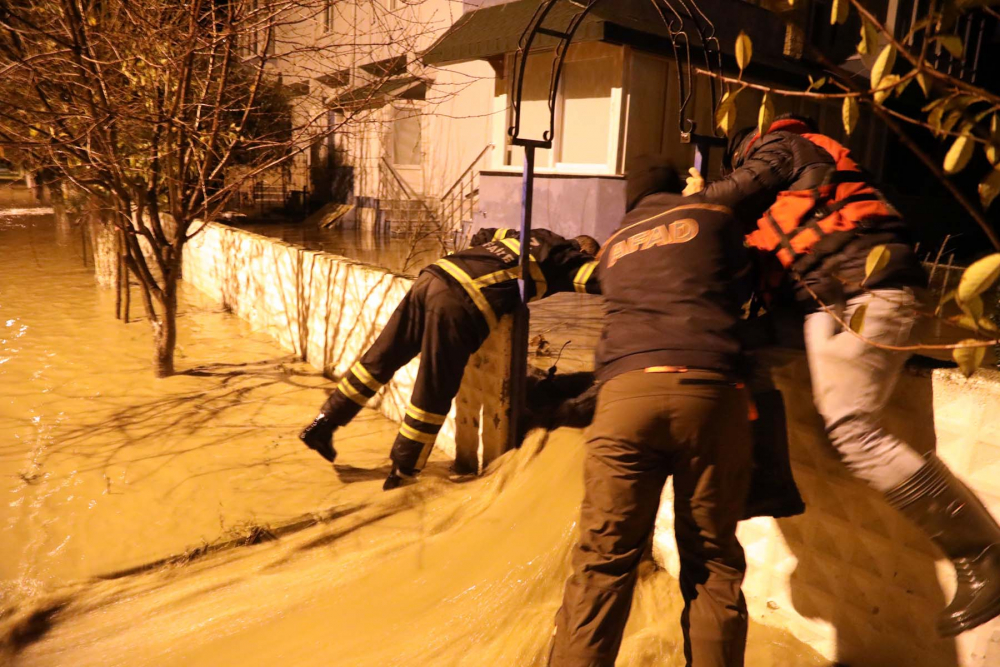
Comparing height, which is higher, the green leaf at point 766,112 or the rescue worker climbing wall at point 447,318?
the green leaf at point 766,112

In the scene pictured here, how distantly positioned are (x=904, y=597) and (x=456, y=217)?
13.0 metres

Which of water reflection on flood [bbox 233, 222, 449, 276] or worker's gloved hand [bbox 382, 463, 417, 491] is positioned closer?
worker's gloved hand [bbox 382, 463, 417, 491]

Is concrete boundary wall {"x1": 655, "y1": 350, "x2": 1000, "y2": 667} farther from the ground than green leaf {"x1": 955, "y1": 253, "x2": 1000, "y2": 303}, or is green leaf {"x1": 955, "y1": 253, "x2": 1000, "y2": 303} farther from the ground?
green leaf {"x1": 955, "y1": 253, "x2": 1000, "y2": 303}

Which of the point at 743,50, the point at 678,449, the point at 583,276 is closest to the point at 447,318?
the point at 583,276

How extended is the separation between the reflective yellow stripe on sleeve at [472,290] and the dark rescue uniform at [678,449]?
5.43 feet

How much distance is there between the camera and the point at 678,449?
2.47 metres

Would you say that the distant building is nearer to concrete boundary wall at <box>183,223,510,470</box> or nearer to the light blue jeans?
concrete boundary wall at <box>183,223,510,470</box>

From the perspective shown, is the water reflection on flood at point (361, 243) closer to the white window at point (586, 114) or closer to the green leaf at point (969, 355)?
the white window at point (586, 114)

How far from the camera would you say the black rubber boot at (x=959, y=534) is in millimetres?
2320

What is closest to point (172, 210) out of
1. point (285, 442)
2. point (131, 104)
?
point (131, 104)

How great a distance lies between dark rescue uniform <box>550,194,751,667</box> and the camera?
2451 mm

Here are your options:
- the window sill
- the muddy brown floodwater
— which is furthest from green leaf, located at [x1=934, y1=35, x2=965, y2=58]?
the window sill

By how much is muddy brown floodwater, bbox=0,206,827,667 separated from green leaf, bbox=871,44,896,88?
7.75 ft

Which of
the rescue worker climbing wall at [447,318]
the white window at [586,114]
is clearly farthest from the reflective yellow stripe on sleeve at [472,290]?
the white window at [586,114]
